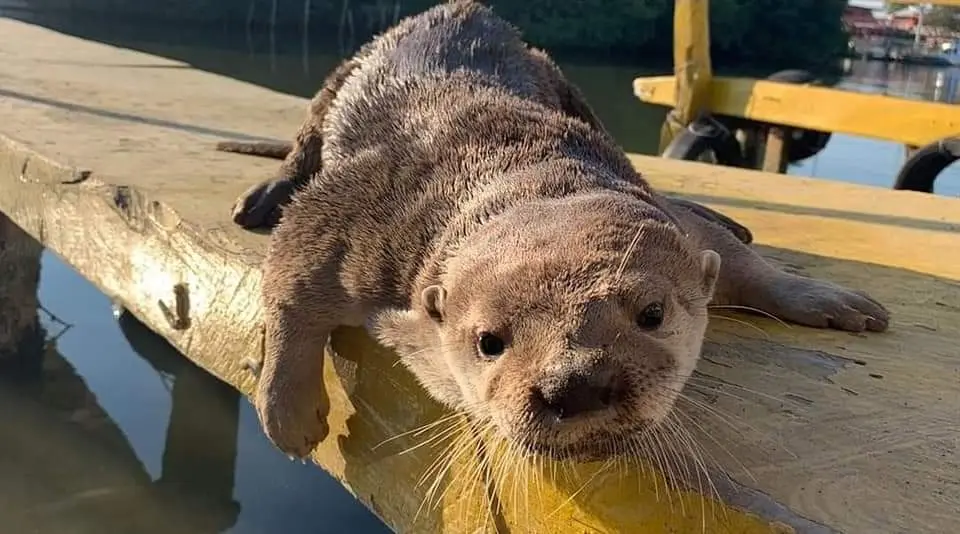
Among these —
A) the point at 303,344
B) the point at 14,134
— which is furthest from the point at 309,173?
the point at 14,134

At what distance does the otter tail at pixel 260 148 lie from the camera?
338cm

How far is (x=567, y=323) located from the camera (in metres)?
1.27

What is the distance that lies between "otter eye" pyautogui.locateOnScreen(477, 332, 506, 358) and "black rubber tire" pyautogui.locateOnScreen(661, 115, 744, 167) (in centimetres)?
487

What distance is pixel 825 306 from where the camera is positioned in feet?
6.55

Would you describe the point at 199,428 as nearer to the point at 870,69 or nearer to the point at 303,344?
the point at 303,344

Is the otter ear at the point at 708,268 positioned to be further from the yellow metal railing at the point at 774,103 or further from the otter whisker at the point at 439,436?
the yellow metal railing at the point at 774,103

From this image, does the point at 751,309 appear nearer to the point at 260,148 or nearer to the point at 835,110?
the point at 260,148

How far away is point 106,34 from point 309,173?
90.9 ft

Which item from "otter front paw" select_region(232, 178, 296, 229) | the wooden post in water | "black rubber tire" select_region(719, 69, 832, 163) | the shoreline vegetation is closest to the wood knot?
"otter front paw" select_region(232, 178, 296, 229)

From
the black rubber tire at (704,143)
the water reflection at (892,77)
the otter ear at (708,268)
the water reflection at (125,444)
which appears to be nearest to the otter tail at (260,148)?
the water reflection at (125,444)

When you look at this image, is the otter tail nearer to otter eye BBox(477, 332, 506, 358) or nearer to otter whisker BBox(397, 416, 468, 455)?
otter whisker BBox(397, 416, 468, 455)

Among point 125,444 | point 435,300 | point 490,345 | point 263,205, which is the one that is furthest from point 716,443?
point 125,444

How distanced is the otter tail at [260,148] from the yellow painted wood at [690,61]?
3521mm

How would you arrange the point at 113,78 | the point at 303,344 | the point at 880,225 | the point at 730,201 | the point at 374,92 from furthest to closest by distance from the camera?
the point at 113,78 → the point at 730,201 → the point at 880,225 → the point at 374,92 → the point at 303,344
